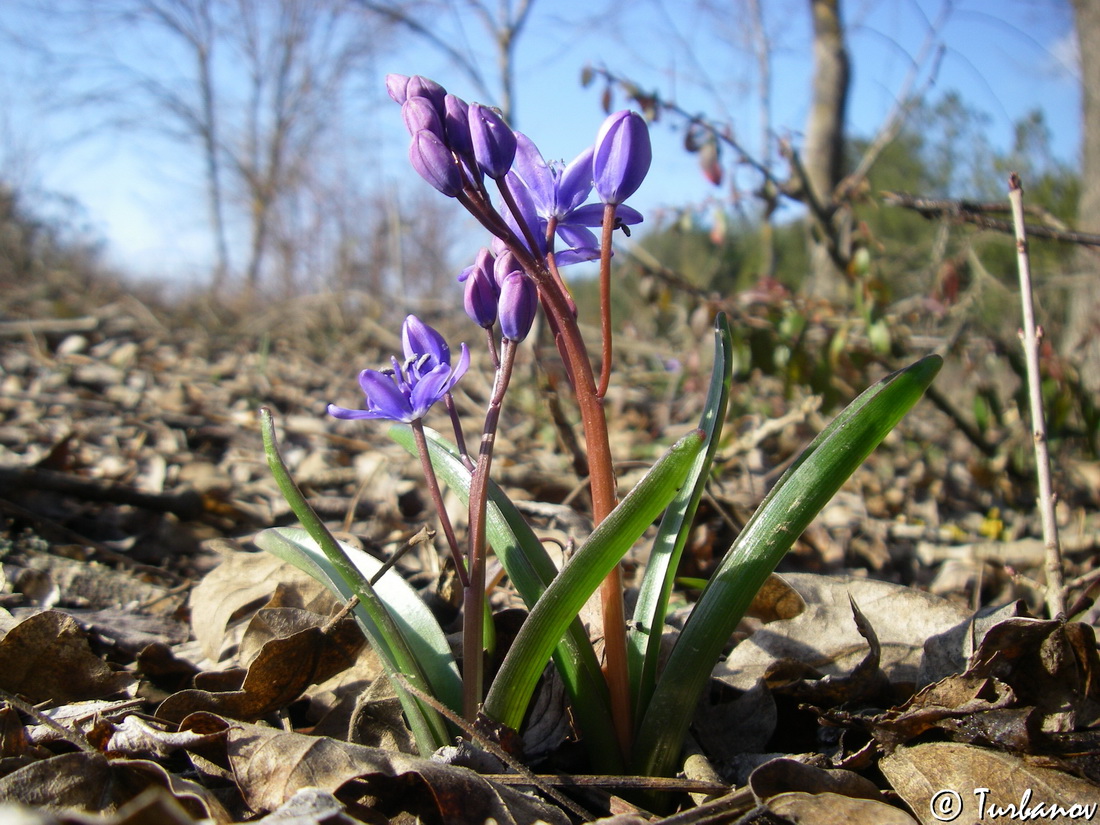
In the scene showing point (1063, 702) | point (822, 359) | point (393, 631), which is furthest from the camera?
point (822, 359)

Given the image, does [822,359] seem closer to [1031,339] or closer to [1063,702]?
[1031,339]

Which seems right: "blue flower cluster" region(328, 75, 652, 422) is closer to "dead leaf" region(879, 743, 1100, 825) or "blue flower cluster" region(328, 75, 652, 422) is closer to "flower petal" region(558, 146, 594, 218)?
"flower petal" region(558, 146, 594, 218)

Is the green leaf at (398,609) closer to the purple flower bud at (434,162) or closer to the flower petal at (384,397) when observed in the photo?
the flower petal at (384,397)

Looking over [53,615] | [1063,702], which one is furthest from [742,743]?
[53,615]

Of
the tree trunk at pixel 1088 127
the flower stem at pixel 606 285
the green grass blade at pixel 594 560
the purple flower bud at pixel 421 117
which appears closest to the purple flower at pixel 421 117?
the purple flower bud at pixel 421 117

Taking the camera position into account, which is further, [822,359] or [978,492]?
[978,492]

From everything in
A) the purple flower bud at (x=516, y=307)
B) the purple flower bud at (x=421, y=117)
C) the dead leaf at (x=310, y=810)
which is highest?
the purple flower bud at (x=421, y=117)

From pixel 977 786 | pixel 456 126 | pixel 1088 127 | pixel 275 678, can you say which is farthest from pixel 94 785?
pixel 1088 127

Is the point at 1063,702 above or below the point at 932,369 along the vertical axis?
below
